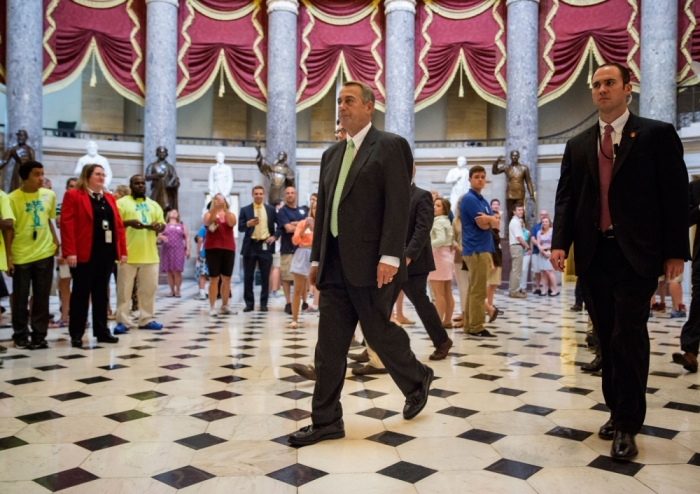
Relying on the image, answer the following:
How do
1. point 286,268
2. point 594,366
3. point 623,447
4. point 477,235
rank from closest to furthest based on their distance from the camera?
point 623,447 → point 594,366 → point 477,235 → point 286,268

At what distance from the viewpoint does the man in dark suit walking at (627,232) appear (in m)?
2.71

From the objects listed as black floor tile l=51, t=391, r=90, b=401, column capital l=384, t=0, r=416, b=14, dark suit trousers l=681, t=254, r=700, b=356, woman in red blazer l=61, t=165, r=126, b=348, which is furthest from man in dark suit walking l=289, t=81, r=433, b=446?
column capital l=384, t=0, r=416, b=14

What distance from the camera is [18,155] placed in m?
13.4

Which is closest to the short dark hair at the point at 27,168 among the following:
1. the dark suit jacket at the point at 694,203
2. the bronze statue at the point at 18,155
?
the dark suit jacket at the point at 694,203

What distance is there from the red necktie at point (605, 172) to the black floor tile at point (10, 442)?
2623 mm

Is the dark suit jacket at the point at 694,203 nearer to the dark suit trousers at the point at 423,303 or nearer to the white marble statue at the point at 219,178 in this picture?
the dark suit trousers at the point at 423,303

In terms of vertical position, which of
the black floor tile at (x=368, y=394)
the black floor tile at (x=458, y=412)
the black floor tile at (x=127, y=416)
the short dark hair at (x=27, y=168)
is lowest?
the black floor tile at (x=368, y=394)

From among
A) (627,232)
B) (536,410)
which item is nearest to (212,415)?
(536,410)

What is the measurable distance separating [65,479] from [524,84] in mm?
14830

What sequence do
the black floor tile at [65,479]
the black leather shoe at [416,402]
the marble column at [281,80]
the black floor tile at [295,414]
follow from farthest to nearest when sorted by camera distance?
1. the marble column at [281,80]
2. the black floor tile at [295,414]
3. the black leather shoe at [416,402]
4. the black floor tile at [65,479]

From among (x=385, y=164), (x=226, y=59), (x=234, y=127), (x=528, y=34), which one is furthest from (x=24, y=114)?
(x=385, y=164)

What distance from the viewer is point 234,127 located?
65.2 feet

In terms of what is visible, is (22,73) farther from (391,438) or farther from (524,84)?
(391,438)

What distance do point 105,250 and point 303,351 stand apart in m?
1.91
